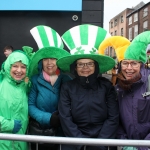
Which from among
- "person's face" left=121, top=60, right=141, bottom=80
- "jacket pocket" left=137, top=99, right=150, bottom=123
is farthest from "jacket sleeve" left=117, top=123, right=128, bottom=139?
"person's face" left=121, top=60, right=141, bottom=80

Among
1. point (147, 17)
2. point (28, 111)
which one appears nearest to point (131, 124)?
point (28, 111)

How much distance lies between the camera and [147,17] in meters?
40.2

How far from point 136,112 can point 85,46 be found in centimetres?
85

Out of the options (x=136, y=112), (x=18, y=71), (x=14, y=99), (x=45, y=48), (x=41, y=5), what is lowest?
(x=136, y=112)

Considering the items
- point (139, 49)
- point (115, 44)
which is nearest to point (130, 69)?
point (139, 49)

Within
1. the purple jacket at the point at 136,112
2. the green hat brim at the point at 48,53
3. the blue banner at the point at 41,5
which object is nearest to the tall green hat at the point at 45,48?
the green hat brim at the point at 48,53

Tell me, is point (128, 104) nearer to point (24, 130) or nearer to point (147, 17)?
point (24, 130)

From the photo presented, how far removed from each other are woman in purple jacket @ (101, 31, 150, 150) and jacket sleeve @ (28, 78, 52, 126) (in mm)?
728

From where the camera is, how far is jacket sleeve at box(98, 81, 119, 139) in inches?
92.8

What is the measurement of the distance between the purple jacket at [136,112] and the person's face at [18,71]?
1.04 metres

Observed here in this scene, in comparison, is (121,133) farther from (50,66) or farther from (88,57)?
(50,66)

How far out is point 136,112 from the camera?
2.34 meters

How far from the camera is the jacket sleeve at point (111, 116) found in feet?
7.73

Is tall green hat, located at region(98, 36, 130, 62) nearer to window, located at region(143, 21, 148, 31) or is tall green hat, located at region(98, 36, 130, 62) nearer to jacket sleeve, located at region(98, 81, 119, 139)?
jacket sleeve, located at region(98, 81, 119, 139)
